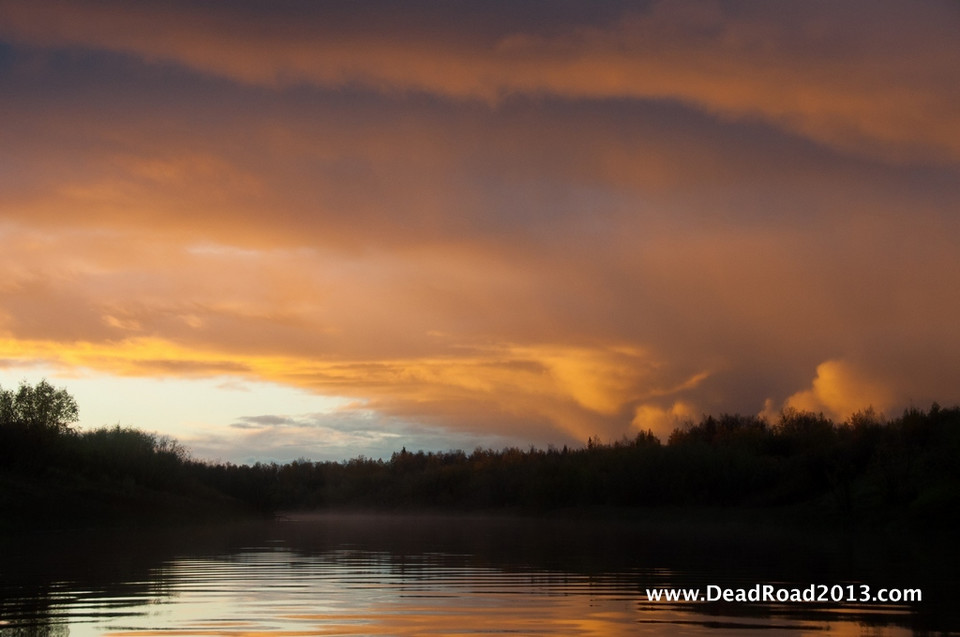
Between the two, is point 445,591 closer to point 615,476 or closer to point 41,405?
point 41,405

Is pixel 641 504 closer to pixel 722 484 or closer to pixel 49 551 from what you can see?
pixel 722 484

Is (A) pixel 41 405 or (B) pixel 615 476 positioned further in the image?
(B) pixel 615 476

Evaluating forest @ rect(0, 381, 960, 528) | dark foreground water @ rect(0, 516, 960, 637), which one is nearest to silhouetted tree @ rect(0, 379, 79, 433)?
forest @ rect(0, 381, 960, 528)

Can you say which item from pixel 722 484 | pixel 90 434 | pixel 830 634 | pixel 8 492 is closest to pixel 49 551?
pixel 8 492

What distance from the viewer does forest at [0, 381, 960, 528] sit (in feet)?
207

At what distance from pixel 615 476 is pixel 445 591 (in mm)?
108184

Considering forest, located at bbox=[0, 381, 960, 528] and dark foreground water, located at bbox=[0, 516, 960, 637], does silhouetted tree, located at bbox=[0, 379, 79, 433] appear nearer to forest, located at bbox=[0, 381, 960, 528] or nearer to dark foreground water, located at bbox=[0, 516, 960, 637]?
forest, located at bbox=[0, 381, 960, 528]

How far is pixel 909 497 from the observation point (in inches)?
2977

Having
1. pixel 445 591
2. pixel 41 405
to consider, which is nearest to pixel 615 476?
pixel 41 405

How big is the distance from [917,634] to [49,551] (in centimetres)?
2877

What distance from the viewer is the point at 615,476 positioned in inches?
5054

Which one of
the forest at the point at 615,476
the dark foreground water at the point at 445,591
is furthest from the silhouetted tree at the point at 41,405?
the dark foreground water at the point at 445,591

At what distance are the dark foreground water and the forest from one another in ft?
78.1

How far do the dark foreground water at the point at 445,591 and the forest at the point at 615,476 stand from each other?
23.8 m
